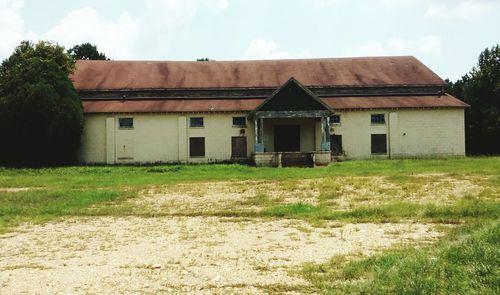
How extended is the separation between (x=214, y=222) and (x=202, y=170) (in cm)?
1639

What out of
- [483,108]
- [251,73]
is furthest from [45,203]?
[483,108]

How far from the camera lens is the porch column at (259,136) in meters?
32.8

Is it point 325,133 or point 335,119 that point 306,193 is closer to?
point 325,133

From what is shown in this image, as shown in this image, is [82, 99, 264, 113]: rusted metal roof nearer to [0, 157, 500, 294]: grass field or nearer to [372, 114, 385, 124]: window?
[0, 157, 500, 294]: grass field

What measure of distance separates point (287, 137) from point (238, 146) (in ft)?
12.8

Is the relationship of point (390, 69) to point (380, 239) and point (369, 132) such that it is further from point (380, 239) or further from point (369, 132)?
point (380, 239)

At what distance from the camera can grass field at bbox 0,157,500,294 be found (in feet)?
20.1

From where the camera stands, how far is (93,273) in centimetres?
735

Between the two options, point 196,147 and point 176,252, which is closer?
point 176,252

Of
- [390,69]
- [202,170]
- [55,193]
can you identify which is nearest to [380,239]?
[55,193]

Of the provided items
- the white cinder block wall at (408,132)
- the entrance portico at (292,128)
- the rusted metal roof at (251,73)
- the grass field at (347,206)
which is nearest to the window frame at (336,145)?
the white cinder block wall at (408,132)

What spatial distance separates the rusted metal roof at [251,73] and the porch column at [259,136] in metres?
5.37

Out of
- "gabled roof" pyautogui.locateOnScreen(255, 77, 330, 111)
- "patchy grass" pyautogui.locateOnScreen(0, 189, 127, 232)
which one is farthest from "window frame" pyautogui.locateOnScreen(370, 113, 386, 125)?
"patchy grass" pyautogui.locateOnScreen(0, 189, 127, 232)

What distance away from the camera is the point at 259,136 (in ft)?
113
